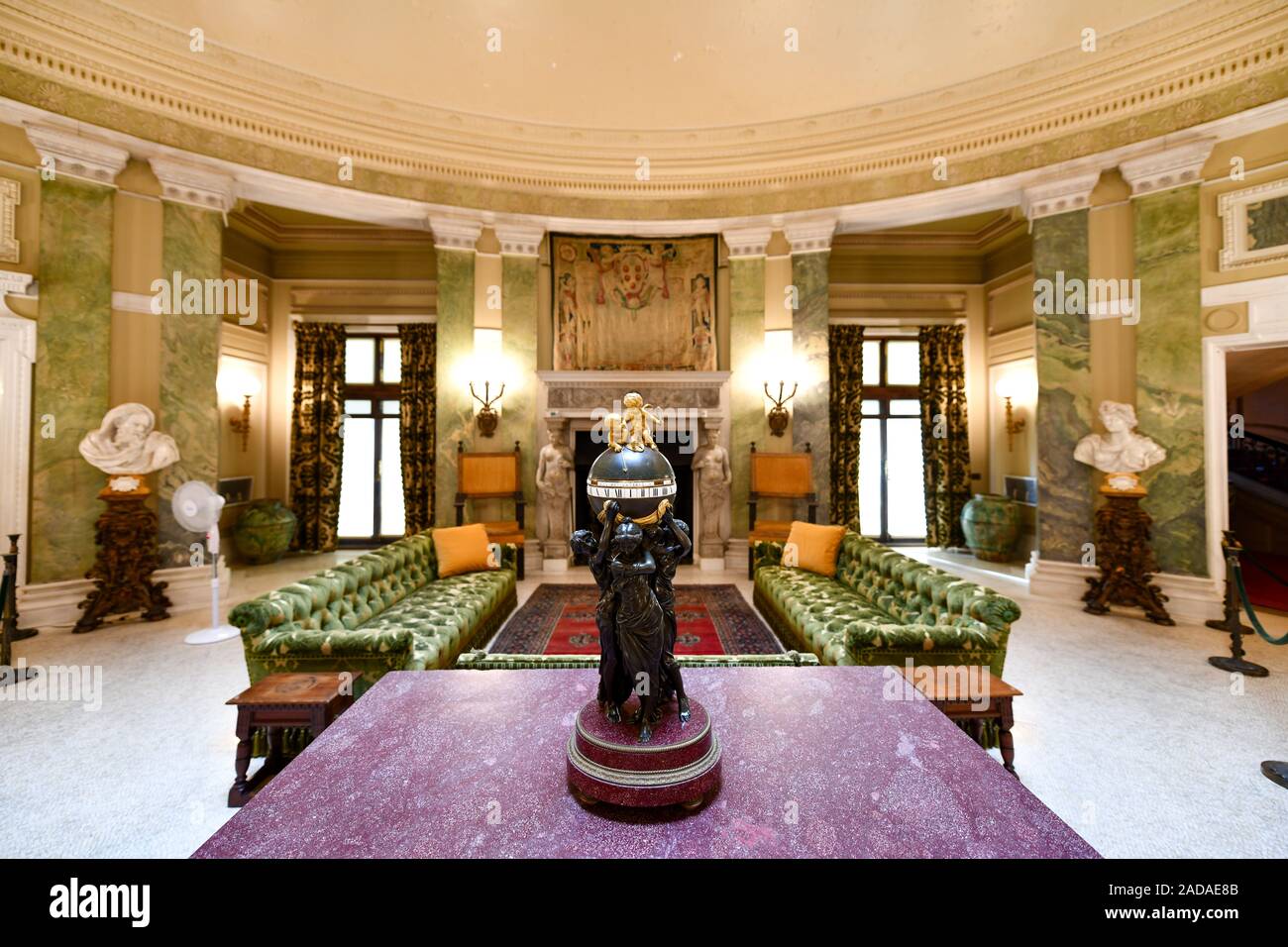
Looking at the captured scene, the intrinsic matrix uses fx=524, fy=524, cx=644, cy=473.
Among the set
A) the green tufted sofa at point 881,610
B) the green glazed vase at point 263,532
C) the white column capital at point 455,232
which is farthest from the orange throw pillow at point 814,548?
the green glazed vase at point 263,532

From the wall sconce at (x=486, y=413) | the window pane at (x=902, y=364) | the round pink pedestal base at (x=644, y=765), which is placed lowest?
the round pink pedestal base at (x=644, y=765)

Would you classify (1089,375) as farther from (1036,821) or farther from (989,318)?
(1036,821)

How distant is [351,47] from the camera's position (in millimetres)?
5723

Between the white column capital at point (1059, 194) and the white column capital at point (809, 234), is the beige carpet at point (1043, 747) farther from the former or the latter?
the white column capital at point (809, 234)

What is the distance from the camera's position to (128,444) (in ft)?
17.7

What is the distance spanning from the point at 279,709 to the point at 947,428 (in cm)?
990

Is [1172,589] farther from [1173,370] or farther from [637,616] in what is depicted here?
[637,616]

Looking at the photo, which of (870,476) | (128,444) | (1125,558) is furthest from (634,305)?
(1125,558)

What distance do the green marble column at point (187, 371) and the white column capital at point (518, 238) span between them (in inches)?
132

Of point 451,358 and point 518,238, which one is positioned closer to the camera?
point 451,358

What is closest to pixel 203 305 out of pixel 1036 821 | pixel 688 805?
pixel 688 805

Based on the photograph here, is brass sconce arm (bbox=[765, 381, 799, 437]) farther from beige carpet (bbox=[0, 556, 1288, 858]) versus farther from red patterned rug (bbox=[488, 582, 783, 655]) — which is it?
beige carpet (bbox=[0, 556, 1288, 858])

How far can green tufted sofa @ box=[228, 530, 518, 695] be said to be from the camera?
293cm

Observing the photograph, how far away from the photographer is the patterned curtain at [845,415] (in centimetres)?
930
